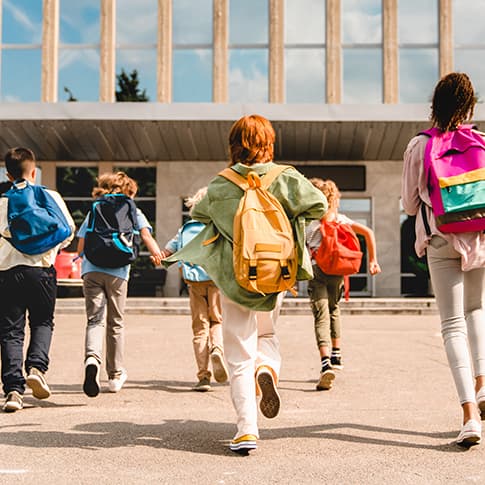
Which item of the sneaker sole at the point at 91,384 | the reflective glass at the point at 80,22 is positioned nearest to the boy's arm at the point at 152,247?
the sneaker sole at the point at 91,384

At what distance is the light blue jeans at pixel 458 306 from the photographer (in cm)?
427

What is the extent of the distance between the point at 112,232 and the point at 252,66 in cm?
1700

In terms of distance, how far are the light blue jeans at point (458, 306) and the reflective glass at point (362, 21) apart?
1909cm

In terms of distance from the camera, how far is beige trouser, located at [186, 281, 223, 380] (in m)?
6.68

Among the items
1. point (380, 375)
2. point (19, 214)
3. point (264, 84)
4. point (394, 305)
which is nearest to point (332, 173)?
point (264, 84)

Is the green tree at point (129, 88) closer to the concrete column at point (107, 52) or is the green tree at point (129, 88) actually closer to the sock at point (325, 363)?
the concrete column at point (107, 52)

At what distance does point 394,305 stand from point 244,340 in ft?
42.1

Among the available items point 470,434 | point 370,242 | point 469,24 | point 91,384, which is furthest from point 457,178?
point 469,24

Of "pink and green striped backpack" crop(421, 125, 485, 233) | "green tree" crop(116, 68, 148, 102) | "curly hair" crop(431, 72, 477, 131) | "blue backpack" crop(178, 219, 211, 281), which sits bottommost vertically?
"blue backpack" crop(178, 219, 211, 281)

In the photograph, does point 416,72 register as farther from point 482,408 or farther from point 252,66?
point 482,408

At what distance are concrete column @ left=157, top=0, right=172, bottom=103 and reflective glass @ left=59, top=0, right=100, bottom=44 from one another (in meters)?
1.84

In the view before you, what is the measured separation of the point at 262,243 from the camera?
13.3 feet

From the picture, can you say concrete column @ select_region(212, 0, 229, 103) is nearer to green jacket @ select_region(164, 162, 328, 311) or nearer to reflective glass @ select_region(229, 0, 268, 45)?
reflective glass @ select_region(229, 0, 268, 45)

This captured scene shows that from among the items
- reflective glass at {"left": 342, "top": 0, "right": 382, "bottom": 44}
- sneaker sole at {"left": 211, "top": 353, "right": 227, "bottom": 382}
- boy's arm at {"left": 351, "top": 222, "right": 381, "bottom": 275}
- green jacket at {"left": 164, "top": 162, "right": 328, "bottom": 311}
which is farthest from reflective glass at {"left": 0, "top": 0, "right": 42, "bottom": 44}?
green jacket at {"left": 164, "top": 162, "right": 328, "bottom": 311}
